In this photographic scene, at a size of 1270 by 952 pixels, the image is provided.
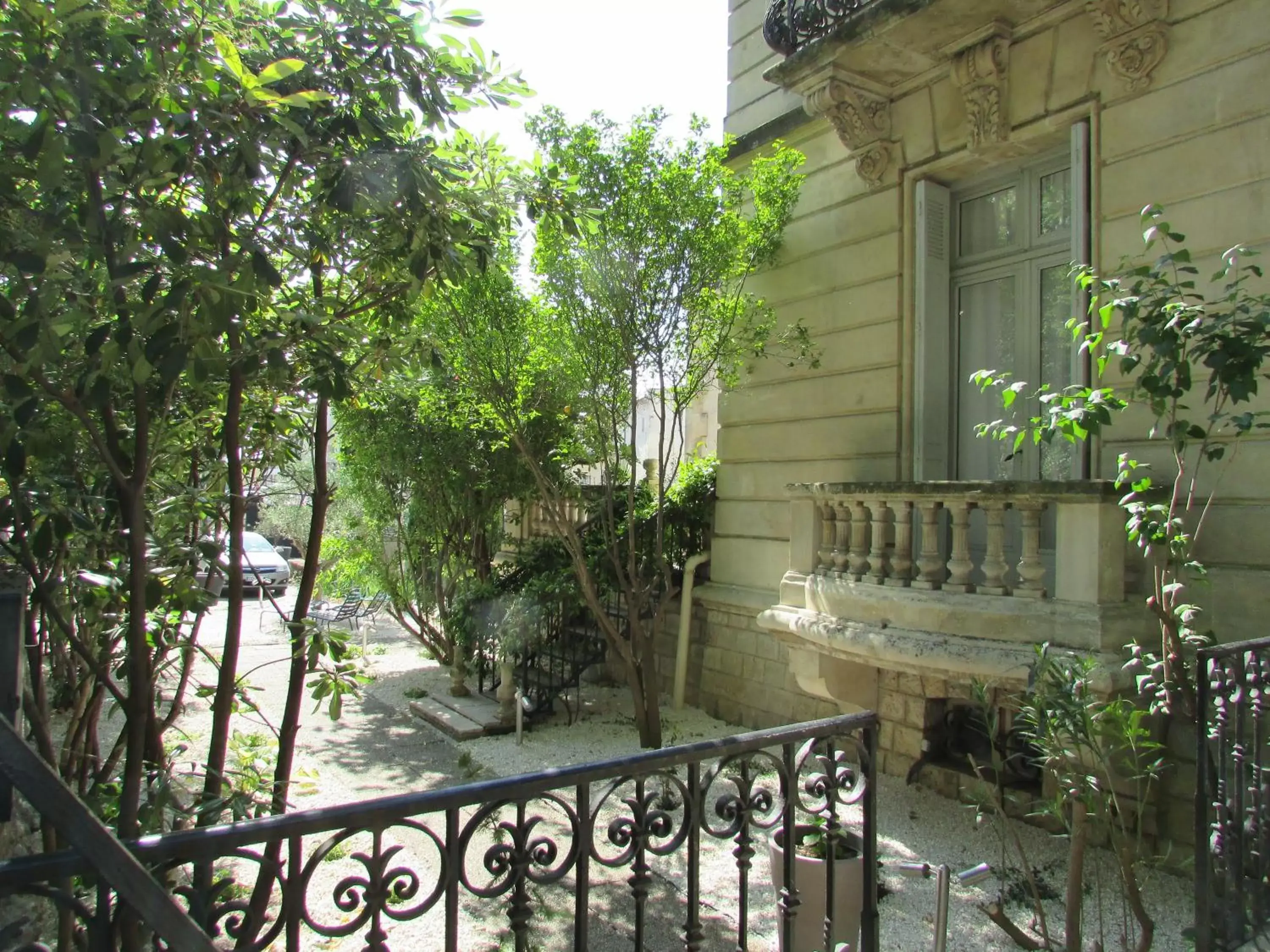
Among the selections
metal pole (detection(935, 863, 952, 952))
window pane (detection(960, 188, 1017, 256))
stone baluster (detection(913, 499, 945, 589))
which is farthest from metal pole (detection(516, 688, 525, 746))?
window pane (detection(960, 188, 1017, 256))

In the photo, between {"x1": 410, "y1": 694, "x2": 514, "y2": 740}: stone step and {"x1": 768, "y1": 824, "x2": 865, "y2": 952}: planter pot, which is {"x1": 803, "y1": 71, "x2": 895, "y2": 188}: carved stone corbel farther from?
{"x1": 410, "y1": 694, "x2": 514, "y2": 740}: stone step

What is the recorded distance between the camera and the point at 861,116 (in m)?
6.54

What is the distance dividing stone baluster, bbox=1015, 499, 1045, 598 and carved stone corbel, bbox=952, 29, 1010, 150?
113 inches

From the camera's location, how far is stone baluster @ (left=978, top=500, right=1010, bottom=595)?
4.76 m

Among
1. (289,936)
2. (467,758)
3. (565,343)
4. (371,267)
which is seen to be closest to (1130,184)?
(565,343)

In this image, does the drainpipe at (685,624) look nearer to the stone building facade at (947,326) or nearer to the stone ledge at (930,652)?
the stone building facade at (947,326)

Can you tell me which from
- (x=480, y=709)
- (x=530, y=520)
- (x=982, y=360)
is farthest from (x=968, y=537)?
(x=530, y=520)

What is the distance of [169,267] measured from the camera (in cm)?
205

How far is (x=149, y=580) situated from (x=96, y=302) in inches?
31.1

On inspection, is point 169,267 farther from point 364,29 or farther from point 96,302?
point 364,29

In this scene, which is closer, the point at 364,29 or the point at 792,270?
the point at 364,29

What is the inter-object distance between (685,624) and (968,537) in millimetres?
3767

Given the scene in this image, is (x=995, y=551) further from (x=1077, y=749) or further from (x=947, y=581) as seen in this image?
(x=1077, y=749)

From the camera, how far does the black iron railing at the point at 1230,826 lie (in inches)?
110
